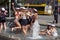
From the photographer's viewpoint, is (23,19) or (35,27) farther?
(23,19)

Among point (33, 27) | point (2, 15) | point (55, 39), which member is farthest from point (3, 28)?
point (55, 39)

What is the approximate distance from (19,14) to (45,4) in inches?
868

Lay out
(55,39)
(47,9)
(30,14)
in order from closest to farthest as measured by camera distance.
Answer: (55,39) → (30,14) → (47,9)

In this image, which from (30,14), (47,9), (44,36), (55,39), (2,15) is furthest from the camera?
(47,9)

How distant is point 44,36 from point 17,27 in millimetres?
1721

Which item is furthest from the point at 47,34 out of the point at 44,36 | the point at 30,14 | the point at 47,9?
the point at 47,9

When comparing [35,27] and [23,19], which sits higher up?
[23,19]

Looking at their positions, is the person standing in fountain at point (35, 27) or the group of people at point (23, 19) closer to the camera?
the person standing in fountain at point (35, 27)

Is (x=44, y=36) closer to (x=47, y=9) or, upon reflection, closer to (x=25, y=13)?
(x=25, y=13)

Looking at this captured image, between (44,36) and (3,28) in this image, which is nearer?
(44,36)

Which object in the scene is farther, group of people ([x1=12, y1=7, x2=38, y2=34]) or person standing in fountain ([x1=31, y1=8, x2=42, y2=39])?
group of people ([x1=12, y1=7, x2=38, y2=34])

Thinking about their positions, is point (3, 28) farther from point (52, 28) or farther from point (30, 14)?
point (52, 28)

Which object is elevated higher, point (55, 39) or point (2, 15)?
point (2, 15)

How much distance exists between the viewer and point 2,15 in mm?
13227
